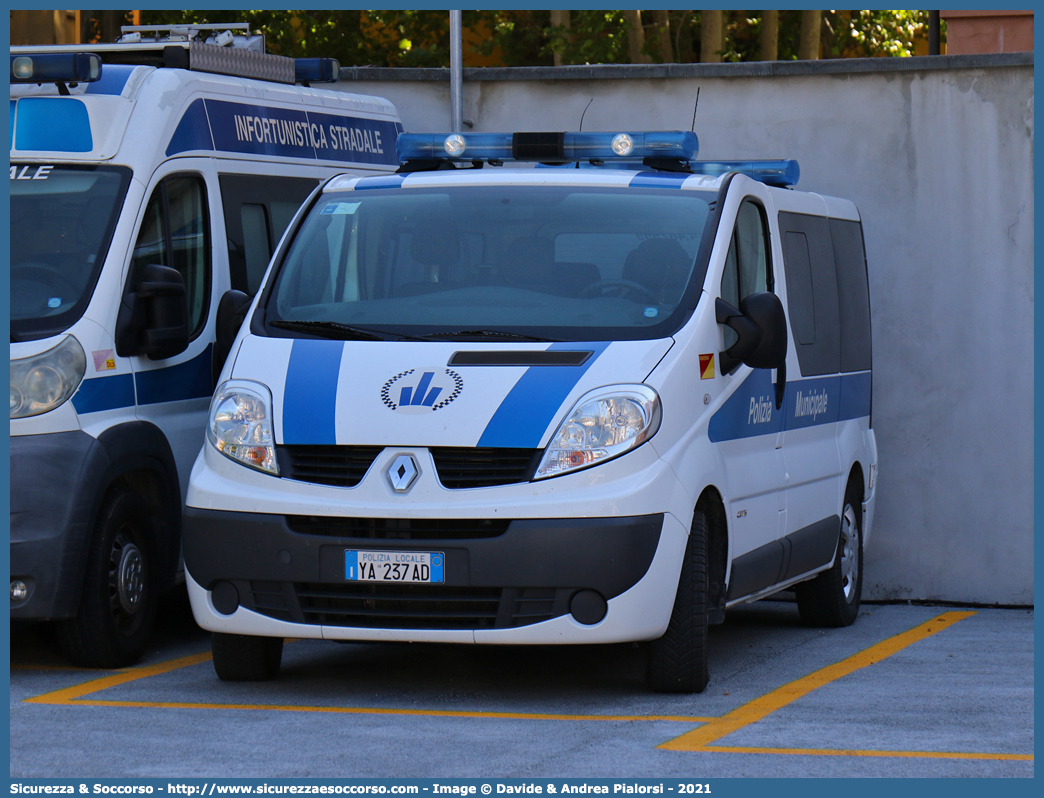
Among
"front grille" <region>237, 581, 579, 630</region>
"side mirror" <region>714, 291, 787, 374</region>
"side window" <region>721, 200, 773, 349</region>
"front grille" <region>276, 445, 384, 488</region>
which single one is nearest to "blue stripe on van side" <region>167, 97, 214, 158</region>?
"front grille" <region>276, 445, 384, 488</region>

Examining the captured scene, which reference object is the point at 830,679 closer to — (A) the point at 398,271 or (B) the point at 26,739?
(A) the point at 398,271

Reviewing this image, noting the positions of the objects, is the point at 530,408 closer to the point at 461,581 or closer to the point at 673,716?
the point at 461,581

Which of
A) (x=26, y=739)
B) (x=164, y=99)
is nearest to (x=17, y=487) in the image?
(x=26, y=739)

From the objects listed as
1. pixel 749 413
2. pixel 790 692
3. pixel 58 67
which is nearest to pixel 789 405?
pixel 749 413

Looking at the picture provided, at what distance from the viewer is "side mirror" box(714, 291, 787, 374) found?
7117 millimetres

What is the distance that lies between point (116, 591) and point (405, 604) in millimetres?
1737

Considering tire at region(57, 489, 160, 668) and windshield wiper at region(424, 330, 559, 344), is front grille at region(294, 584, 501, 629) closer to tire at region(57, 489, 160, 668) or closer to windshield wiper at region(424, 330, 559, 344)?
windshield wiper at region(424, 330, 559, 344)

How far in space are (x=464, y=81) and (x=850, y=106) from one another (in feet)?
8.29

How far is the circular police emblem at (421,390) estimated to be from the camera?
653cm

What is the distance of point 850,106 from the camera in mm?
11109

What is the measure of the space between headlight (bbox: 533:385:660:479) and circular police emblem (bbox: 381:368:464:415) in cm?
45

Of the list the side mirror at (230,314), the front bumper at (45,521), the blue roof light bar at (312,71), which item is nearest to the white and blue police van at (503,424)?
the side mirror at (230,314)

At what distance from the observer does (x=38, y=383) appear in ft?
23.7

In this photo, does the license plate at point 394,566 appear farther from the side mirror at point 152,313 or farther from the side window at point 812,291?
the side window at point 812,291
